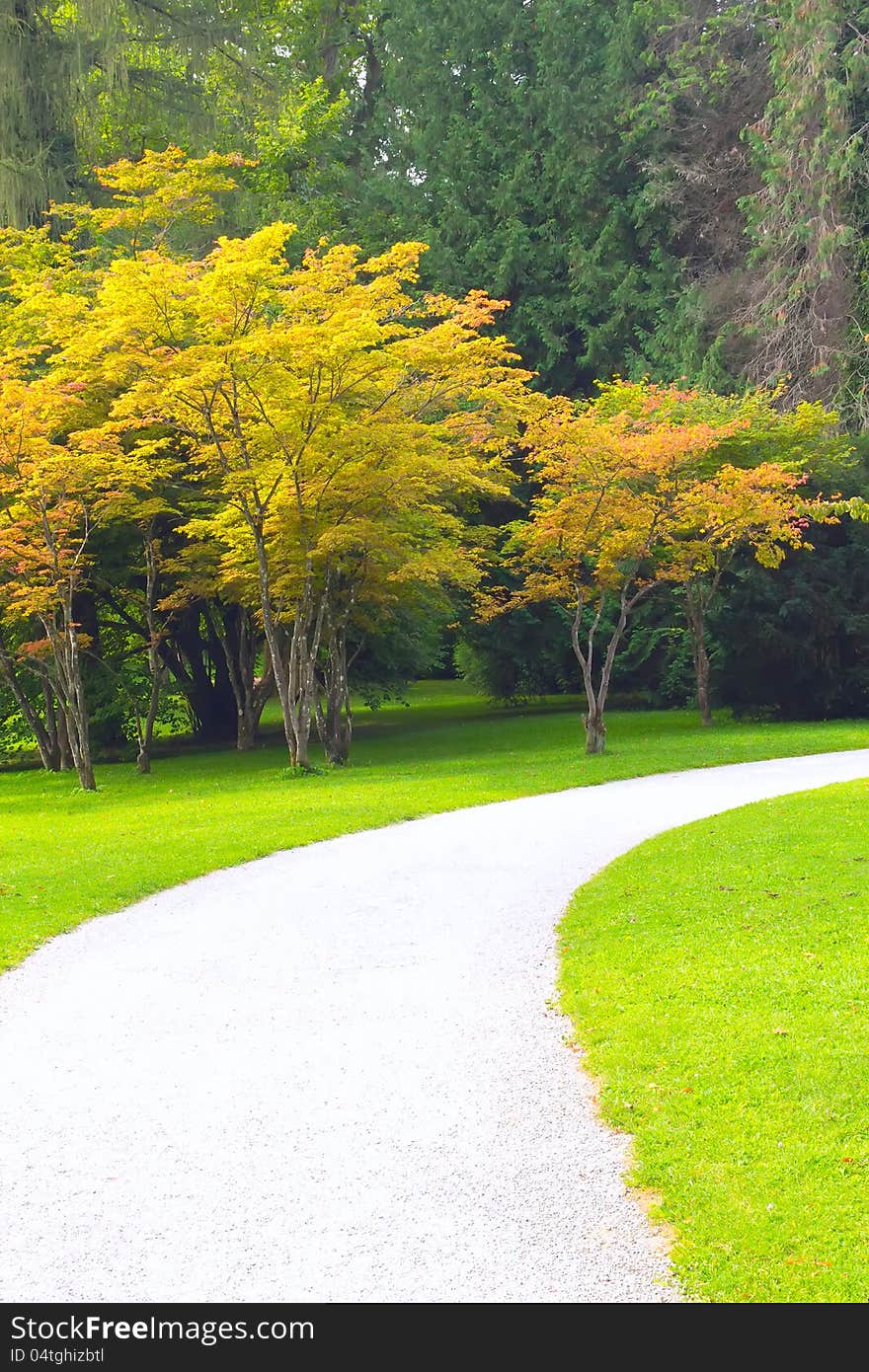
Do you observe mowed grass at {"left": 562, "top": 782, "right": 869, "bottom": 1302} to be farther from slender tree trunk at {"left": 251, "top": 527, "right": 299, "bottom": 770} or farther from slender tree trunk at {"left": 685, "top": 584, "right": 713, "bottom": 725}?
slender tree trunk at {"left": 685, "top": 584, "right": 713, "bottom": 725}

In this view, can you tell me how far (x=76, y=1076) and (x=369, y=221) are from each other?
32.7 m

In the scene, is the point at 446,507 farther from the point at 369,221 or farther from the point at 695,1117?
the point at 695,1117

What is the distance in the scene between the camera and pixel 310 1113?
18.1 ft

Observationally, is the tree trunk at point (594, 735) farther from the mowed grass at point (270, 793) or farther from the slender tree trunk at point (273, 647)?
the slender tree trunk at point (273, 647)

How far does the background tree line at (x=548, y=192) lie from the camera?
27250 millimetres

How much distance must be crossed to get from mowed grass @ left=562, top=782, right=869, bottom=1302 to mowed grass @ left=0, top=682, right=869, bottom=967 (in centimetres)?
420

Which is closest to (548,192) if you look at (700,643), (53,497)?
(700,643)

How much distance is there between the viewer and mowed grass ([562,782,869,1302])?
13.6 feet

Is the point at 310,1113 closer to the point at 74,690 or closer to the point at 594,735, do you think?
the point at 74,690

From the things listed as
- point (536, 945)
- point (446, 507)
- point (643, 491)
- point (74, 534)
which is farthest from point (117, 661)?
point (536, 945)

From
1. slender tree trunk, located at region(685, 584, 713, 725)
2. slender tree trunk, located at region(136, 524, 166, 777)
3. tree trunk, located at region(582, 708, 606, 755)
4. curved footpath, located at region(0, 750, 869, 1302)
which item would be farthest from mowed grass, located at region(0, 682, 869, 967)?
curved footpath, located at region(0, 750, 869, 1302)

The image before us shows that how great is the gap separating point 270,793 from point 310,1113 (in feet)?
43.6

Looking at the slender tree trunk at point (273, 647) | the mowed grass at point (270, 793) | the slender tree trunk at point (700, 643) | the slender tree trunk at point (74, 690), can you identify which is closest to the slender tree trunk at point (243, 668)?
the mowed grass at point (270, 793)

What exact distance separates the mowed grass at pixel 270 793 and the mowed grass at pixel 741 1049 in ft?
13.8
